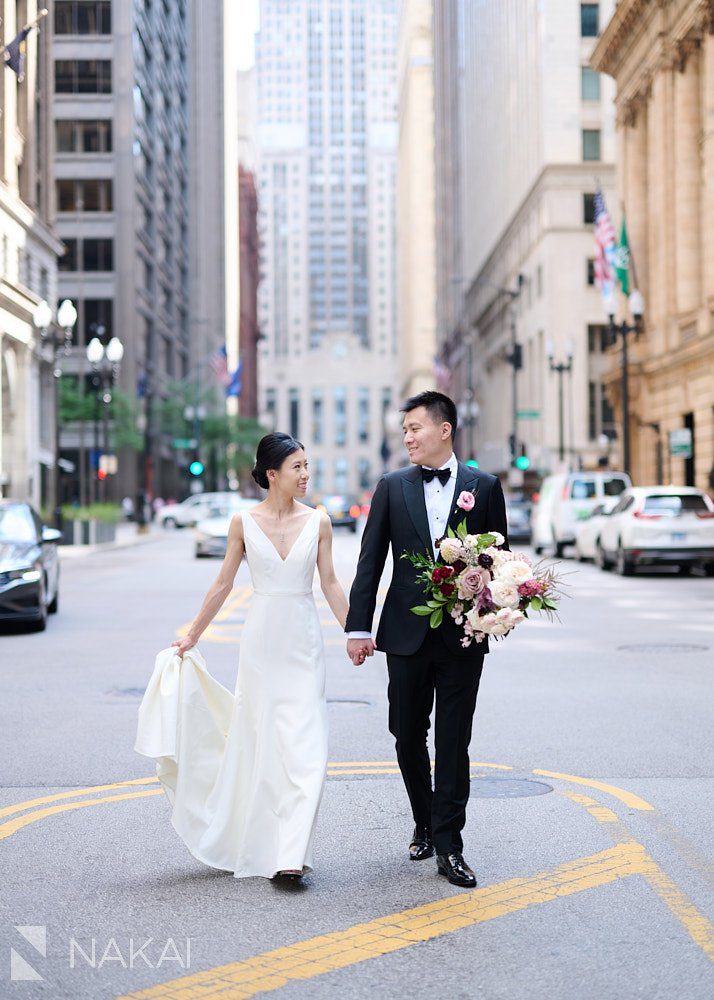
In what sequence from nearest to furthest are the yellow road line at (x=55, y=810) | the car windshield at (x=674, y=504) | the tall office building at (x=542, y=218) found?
the yellow road line at (x=55, y=810), the car windshield at (x=674, y=504), the tall office building at (x=542, y=218)

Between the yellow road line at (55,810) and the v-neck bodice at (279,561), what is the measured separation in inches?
74.4

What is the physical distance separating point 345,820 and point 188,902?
160 centimetres

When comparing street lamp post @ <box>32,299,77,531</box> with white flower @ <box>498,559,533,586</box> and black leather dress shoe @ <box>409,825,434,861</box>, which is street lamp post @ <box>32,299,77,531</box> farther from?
white flower @ <box>498,559,533,586</box>

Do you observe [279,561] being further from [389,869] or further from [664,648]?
[664,648]

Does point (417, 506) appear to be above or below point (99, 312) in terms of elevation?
below

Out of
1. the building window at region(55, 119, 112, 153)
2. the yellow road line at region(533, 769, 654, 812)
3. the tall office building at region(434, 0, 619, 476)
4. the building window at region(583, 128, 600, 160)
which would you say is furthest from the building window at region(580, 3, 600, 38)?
the yellow road line at region(533, 769, 654, 812)

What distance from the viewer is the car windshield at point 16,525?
17547 mm

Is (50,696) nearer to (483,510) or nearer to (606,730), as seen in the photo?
(606,730)

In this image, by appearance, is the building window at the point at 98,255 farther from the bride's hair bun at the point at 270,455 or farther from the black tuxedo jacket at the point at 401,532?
the black tuxedo jacket at the point at 401,532

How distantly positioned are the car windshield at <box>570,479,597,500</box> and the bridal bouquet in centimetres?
3063

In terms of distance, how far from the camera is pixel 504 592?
18.5 feet

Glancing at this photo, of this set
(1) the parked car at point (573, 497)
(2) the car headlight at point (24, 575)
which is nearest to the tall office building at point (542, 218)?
(1) the parked car at point (573, 497)

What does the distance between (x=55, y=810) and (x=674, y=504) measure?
21635 millimetres

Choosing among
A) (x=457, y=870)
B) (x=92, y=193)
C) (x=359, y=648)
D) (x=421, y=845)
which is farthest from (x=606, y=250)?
(x=92, y=193)
